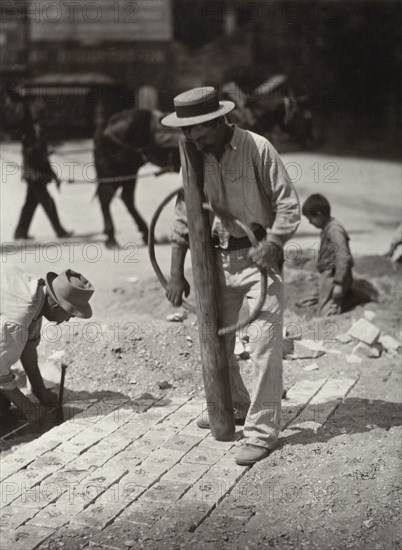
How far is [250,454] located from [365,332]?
266cm

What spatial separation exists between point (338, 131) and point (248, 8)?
416 centimetres

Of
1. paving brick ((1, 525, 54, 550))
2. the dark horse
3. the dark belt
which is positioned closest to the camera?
paving brick ((1, 525, 54, 550))

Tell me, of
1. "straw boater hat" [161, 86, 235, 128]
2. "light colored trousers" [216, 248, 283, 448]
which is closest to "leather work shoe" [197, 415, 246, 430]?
"light colored trousers" [216, 248, 283, 448]

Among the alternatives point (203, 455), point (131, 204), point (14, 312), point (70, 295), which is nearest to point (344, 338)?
point (203, 455)

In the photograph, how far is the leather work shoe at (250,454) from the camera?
546 centimetres

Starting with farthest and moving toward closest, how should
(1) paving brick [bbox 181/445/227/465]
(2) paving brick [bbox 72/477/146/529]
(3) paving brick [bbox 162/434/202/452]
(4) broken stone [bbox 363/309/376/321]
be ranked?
(4) broken stone [bbox 363/309/376/321] → (3) paving brick [bbox 162/434/202/452] → (1) paving brick [bbox 181/445/227/465] → (2) paving brick [bbox 72/477/146/529]

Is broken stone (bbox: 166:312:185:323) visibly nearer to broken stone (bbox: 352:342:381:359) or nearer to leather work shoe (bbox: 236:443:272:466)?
broken stone (bbox: 352:342:381:359)

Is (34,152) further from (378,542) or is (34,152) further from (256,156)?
(378,542)

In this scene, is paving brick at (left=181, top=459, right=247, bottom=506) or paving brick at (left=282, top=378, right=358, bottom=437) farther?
paving brick at (left=282, top=378, right=358, bottom=437)

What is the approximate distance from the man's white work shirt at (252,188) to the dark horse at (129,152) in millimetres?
6542

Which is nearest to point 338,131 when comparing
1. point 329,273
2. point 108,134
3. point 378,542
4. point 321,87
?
point 321,87

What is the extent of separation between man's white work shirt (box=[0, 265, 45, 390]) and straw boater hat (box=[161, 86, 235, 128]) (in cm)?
163

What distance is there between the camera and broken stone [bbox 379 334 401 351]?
795cm

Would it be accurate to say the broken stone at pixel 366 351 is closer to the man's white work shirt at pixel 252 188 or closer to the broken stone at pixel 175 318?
the broken stone at pixel 175 318
